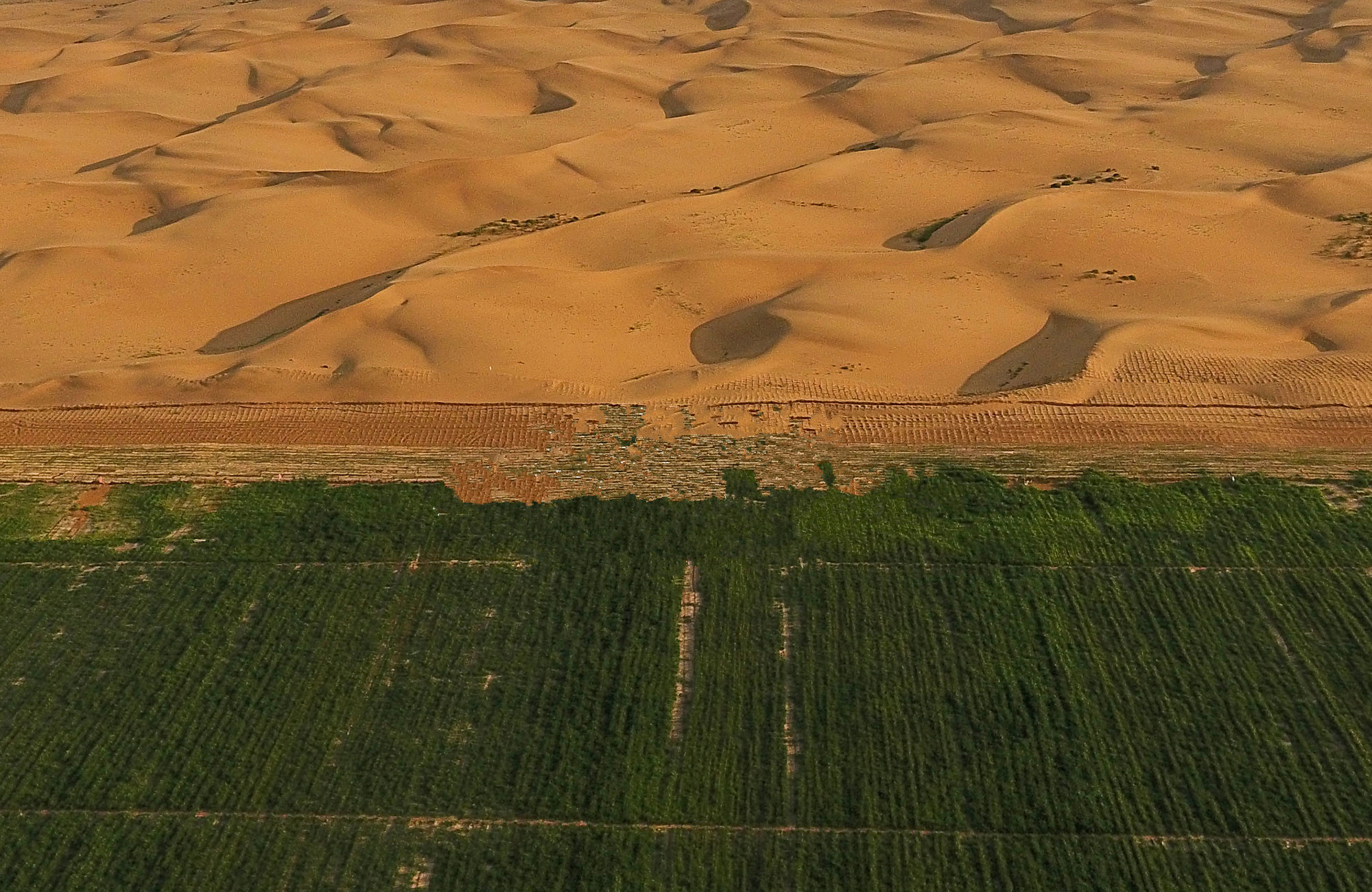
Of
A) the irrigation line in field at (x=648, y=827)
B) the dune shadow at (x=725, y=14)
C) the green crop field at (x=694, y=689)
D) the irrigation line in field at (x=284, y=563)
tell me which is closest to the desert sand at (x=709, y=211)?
the dune shadow at (x=725, y=14)

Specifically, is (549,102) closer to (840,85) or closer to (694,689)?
(840,85)

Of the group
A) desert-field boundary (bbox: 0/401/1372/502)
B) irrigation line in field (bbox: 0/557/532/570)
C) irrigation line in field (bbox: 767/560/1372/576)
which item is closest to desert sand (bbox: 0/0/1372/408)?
desert-field boundary (bbox: 0/401/1372/502)

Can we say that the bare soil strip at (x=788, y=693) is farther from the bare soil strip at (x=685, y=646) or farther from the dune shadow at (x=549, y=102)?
the dune shadow at (x=549, y=102)

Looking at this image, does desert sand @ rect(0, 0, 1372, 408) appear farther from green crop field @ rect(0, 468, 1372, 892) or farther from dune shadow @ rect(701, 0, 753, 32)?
green crop field @ rect(0, 468, 1372, 892)

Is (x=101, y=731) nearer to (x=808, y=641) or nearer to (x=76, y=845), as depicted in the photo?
(x=76, y=845)

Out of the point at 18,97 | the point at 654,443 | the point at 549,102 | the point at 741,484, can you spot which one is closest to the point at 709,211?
the point at 654,443

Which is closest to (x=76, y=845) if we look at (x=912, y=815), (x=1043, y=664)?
(x=912, y=815)
